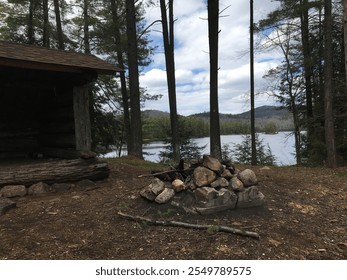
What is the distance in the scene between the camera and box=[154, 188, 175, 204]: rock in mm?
4600

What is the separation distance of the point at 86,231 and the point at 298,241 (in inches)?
106

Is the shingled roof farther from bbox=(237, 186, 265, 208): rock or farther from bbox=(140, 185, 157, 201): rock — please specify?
bbox=(237, 186, 265, 208): rock

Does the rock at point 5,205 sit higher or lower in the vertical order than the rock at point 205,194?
lower

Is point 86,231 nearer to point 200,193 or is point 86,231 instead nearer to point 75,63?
point 200,193

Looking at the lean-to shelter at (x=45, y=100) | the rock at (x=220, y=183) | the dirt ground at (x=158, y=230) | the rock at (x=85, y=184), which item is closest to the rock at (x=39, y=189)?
the dirt ground at (x=158, y=230)

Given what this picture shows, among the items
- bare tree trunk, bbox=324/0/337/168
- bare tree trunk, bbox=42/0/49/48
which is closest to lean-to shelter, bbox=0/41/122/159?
bare tree trunk, bbox=324/0/337/168

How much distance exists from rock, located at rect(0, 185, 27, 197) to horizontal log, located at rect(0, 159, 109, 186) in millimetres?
114

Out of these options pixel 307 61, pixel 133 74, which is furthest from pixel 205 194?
pixel 307 61

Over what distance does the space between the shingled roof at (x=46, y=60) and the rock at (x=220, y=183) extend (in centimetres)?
388

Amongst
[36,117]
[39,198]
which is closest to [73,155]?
[39,198]

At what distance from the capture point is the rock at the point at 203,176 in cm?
457

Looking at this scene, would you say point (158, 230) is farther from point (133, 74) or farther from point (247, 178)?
point (133, 74)

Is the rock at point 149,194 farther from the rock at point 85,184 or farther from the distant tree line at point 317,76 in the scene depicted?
the distant tree line at point 317,76

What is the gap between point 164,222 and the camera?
4.09 metres
